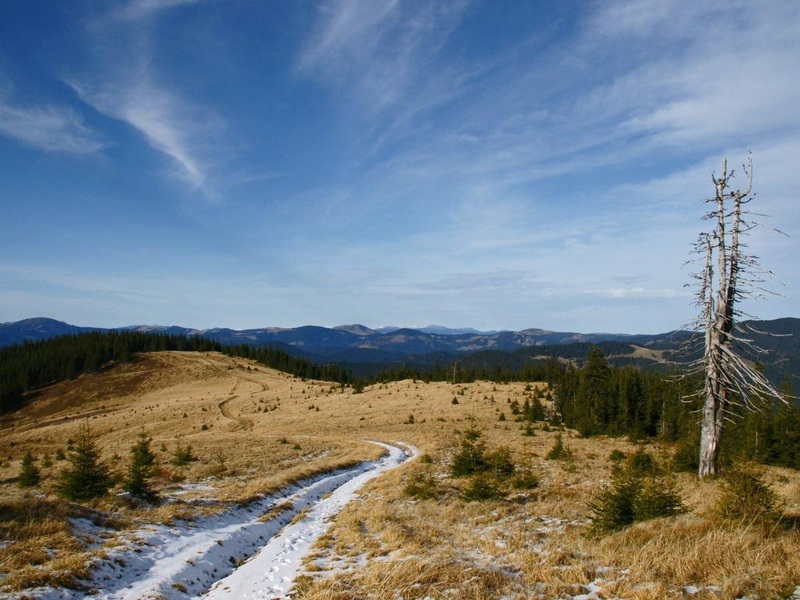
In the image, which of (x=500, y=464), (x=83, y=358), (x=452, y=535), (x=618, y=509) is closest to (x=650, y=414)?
(x=500, y=464)

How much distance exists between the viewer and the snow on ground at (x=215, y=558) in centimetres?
934

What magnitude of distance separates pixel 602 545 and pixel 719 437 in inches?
489

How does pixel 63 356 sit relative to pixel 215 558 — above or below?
below

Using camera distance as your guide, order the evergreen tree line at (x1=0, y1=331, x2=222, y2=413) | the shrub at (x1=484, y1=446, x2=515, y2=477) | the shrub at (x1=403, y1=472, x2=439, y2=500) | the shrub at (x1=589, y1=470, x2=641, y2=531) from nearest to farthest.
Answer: the shrub at (x1=589, y1=470, x2=641, y2=531) → the shrub at (x1=403, y1=472, x2=439, y2=500) → the shrub at (x1=484, y1=446, x2=515, y2=477) → the evergreen tree line at (x1=0, y1=331, x2=222, y2=413)

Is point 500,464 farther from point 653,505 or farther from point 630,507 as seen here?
point 653,505

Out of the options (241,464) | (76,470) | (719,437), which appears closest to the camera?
(76,470)

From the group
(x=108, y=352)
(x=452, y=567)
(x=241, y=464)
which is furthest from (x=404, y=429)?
(x=108, y=352)

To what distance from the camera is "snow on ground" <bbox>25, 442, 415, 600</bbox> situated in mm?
9336

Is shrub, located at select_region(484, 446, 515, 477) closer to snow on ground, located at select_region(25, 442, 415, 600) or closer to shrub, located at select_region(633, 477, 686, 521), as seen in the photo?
snow on ground, located at select_region(25, 442, 415, 600)

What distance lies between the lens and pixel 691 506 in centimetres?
1295

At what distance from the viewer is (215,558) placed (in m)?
11.7

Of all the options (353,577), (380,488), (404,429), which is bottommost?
(404,429)

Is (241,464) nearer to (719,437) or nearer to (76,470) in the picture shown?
(76,470)

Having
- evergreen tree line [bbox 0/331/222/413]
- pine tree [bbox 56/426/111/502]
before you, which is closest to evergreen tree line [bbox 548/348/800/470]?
pine tree [bbox 56/426/111/502]
